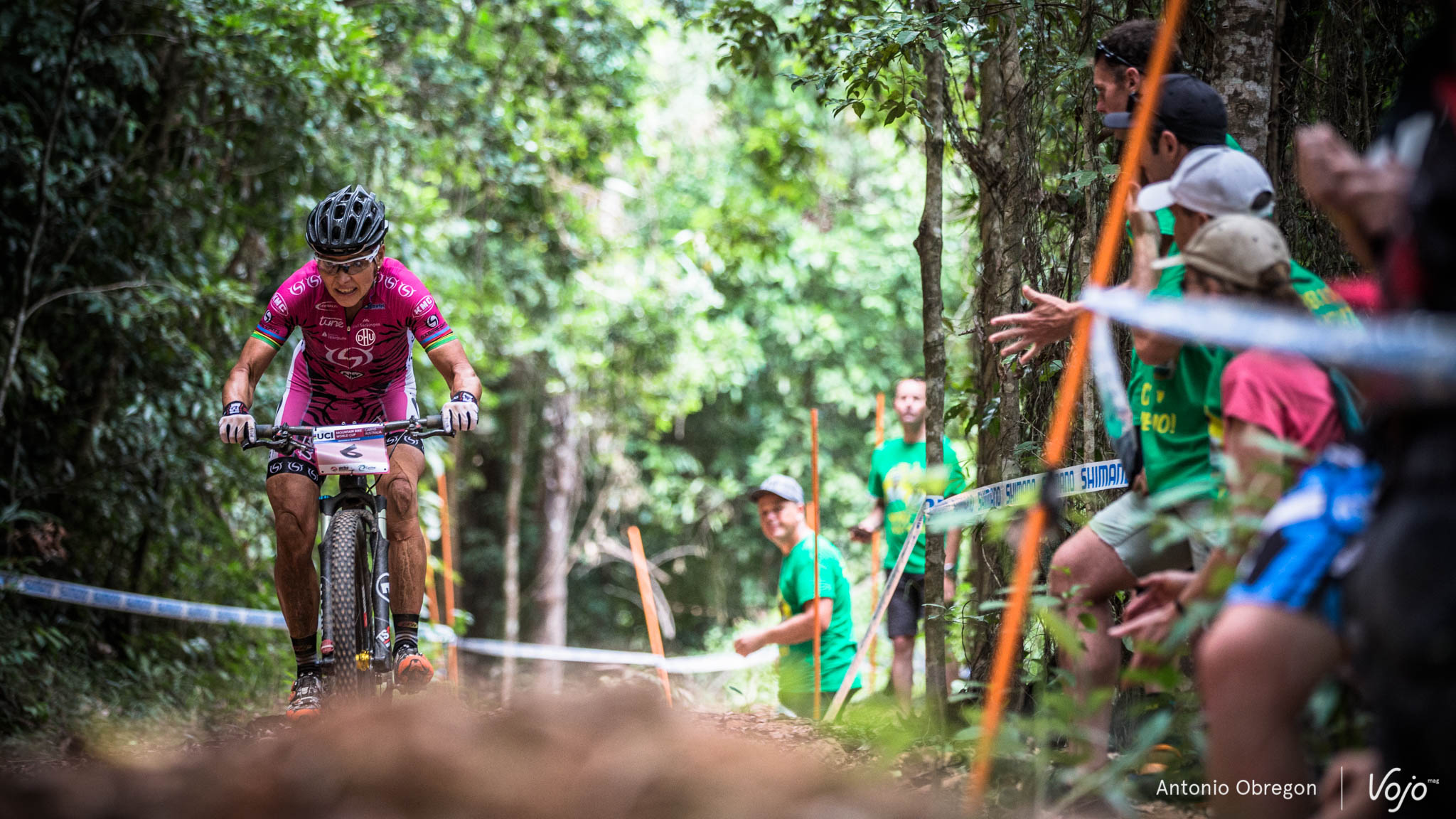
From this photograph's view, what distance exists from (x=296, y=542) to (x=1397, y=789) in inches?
161

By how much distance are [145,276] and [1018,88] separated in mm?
6523

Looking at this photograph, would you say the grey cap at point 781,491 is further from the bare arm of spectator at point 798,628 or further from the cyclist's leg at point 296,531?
the cyclist's leg at point 296,531

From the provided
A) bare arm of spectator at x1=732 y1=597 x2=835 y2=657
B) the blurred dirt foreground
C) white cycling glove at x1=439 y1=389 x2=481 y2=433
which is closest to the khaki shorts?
the blurred dirt foreground

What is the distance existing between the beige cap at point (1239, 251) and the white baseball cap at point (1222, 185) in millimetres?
139

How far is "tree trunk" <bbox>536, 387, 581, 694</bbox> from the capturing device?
1958cm

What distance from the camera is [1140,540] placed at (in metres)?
3.21

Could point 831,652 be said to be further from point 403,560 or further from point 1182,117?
point 1182,117

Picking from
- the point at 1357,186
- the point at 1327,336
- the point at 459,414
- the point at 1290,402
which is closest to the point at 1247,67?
the point at 1290,402

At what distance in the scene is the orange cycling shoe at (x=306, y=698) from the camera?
14.8 ft

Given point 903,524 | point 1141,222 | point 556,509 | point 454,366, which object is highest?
point 1141,222

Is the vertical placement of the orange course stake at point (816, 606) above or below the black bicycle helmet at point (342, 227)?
below

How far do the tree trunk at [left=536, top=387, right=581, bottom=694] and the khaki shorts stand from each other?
16275 millimetres

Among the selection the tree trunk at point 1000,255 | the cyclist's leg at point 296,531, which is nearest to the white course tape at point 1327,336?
the tree trunk at point 1000,255

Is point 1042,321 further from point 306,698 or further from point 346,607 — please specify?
point 306,698
